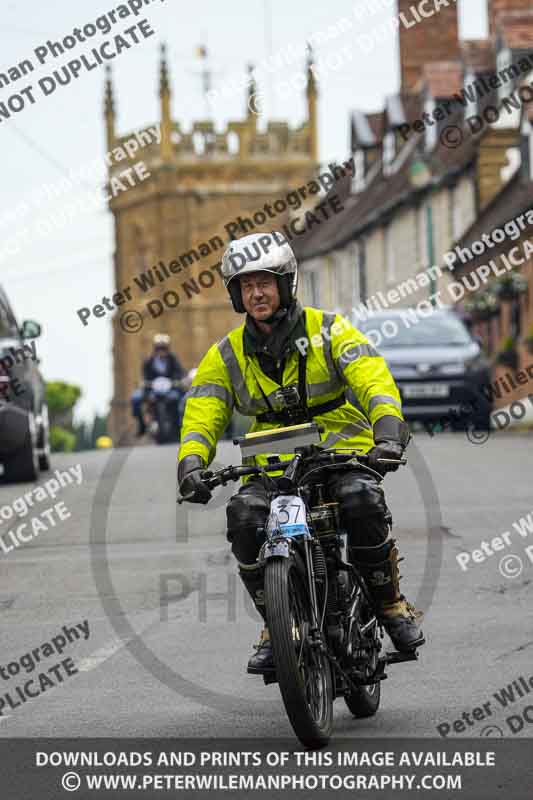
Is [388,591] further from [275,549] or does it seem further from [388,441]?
[275,549]

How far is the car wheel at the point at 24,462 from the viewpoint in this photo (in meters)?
20.2

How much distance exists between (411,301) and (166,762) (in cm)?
4951

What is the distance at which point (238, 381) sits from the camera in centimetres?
727

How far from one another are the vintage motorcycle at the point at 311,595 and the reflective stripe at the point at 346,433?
0.08 meters

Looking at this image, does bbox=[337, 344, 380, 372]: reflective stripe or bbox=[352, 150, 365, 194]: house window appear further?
bbox=[352, 150, 365, 194]: house window

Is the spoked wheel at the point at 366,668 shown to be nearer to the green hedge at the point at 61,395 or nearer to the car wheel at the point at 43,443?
the car wheel at the point at 43,443

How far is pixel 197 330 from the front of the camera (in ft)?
322

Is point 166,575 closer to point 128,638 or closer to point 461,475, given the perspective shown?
point 128,638

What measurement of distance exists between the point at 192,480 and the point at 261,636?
0.62 metres

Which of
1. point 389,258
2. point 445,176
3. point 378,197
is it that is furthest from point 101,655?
point 378,197

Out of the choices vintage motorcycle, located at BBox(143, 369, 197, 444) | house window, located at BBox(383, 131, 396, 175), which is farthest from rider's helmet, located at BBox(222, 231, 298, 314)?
house window, located at BBox(383, 131, 396, 175)

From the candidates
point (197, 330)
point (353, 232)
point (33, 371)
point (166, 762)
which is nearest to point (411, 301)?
point (353, 232)

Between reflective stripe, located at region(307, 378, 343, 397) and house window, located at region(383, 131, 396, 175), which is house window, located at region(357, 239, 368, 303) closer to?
house window, located at region(383, 131, 396, 175)

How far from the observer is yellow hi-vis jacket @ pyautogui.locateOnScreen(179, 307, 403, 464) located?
23.4 ft
